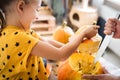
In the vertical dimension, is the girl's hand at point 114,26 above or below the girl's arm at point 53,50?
above

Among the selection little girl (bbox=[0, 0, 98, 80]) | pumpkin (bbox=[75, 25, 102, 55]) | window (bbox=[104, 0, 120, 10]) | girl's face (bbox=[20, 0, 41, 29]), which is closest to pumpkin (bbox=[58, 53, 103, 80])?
pumpkin (bbox=[75, 25, 102, 55])

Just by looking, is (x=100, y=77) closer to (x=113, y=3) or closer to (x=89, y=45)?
(x=89, y=45)

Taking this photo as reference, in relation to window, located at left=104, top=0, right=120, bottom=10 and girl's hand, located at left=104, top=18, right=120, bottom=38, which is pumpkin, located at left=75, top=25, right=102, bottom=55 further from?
window, located at left=104, top=0, right=120, bottom=10

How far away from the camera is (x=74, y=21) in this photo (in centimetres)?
213

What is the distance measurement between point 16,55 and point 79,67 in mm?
304

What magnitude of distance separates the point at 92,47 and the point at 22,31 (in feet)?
0.99

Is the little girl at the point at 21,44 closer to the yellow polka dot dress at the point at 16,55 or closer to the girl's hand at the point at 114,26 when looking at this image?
the yellow polka dot dress at the point at 16,55

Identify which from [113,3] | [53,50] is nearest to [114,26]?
[53,50]

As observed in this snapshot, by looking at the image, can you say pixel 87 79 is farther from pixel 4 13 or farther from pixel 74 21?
pixel 74 21

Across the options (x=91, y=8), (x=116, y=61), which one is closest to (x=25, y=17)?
(x=116, y=61)

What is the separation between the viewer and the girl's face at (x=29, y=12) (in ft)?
2.63

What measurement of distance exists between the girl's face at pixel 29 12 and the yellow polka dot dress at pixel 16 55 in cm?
4

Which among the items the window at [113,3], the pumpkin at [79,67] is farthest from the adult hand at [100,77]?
the window at [113,3]

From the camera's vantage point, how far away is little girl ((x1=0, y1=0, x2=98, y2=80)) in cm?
78
